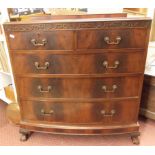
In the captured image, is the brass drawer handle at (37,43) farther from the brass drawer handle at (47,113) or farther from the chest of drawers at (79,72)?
the brass drawer handle at (47,113)

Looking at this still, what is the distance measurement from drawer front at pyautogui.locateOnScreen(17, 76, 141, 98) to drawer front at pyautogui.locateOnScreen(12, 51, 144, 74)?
0.07m

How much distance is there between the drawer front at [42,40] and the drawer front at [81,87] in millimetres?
233

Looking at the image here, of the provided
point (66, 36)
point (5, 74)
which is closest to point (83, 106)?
point (66, 36)

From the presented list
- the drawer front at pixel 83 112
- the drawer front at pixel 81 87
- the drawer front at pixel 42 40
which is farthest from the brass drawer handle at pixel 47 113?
the drawer front at pixel 42 40

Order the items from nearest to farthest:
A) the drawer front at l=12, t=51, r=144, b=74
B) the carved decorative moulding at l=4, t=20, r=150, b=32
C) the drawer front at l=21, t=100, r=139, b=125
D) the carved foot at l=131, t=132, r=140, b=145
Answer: the carved decorative moulding at l=4, t=20, r=150, b=32 → the drawer front at l=12, t=51, r=144, b=74 → the drawer front at l=21, t=100, r=139, b=125 → the carved foot at l=131, t=132, r=140, b=145

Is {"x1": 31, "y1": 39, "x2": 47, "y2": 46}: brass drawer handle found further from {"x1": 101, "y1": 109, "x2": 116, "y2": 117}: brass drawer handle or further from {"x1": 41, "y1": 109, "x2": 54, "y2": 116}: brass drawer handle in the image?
{"x1": 101, "y1": 109, "x2": 116, "y2": 117}: brass drawer handle

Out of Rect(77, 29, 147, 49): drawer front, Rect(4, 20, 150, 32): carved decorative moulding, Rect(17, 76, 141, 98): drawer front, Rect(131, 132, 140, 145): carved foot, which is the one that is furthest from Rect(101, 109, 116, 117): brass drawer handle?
Rect(4, 20, 150, 32): carved decorative moulding

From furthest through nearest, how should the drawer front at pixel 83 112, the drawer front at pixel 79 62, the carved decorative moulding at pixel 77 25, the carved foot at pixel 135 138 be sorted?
1. the carved foot at pixel 135 138
2. the drawer front at pixel 83 112
3. the drawer front at pixel 79 62
4. the carved decorative moulding at pixel 77 25

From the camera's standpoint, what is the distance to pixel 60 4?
134 cm

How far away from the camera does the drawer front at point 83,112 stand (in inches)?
59.5

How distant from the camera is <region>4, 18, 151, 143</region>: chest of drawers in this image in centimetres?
126

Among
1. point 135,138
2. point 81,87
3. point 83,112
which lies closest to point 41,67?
point 81,87

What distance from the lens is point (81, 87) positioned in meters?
1.44

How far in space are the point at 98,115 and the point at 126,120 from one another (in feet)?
0.71
